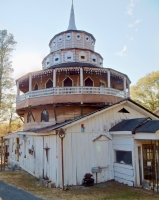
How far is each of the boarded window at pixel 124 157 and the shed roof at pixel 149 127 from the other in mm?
1550

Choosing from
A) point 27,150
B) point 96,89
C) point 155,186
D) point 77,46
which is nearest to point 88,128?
point 155,186

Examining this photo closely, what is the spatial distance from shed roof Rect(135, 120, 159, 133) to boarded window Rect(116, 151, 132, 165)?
155 cm

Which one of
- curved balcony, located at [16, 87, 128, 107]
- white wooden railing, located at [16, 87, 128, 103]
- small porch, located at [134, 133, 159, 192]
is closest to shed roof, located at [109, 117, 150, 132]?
small porch, located at [134, 133, 159, 192]

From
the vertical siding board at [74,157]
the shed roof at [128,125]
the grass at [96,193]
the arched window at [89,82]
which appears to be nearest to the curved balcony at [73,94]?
the arched window at [89,82]

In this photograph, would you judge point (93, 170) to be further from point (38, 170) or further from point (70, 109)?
point (70, 109)

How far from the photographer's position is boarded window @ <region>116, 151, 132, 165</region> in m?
10.7

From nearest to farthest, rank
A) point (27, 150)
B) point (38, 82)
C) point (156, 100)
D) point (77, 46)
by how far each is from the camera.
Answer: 1. point (27, 150)
2. point (38, 82)
3. point (77, 46)
4. point (156, 100)

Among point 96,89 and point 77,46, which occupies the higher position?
point 77,46

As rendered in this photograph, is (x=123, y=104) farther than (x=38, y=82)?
No

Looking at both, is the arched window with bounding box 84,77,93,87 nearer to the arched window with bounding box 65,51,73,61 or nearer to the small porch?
the arched window with bounding box 65,51,73,61

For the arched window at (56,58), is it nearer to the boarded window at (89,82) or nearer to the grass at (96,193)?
the boarded window at (89,82)

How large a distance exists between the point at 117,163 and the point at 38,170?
5.54 meters

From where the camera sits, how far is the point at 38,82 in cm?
1967

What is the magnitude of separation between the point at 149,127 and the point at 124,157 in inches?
98.1
